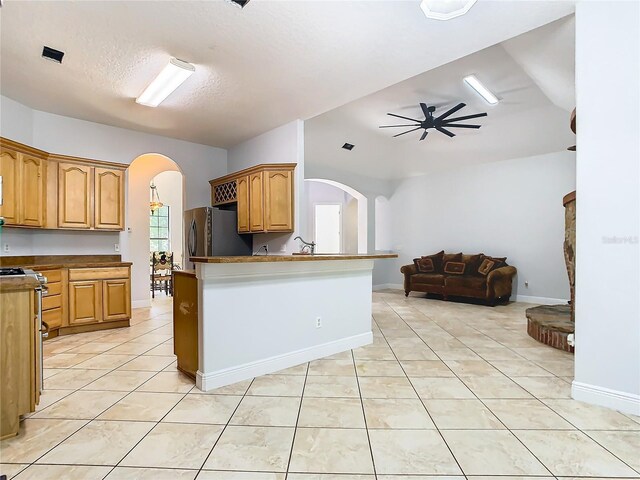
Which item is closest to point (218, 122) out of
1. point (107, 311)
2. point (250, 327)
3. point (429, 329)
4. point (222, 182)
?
point (222, 182)

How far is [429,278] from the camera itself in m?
6.68

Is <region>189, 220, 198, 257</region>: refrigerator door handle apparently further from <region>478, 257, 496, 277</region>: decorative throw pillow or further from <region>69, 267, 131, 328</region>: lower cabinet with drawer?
<region>478, 257, 496, 277</region>: decorative throw pillow

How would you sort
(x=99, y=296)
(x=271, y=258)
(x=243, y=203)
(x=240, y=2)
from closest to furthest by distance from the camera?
(x=240, y=2) < (x=271, y=258) < (x=99, y=296) < (x=243, y=203)

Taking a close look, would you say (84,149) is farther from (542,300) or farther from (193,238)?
(542,300)

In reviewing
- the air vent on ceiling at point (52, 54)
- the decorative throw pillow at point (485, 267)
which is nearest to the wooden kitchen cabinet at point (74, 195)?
the air vent on ceiling at point (52, 54)

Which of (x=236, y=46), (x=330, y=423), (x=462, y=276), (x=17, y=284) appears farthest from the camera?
(x=462, y=276)

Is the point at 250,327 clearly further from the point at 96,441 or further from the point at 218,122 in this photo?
the point at 218,122

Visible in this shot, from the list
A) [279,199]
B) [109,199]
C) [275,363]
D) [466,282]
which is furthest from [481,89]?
[109,199]

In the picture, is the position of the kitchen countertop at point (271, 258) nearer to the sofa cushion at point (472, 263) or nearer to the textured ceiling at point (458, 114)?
the textured ceiling at point (458, 114)

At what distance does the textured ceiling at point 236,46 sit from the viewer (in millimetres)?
2475

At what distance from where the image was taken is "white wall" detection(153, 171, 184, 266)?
9938 mm

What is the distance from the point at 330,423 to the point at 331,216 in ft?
26.4

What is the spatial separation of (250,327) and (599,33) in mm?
3230

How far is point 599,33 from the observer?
7.37ft
